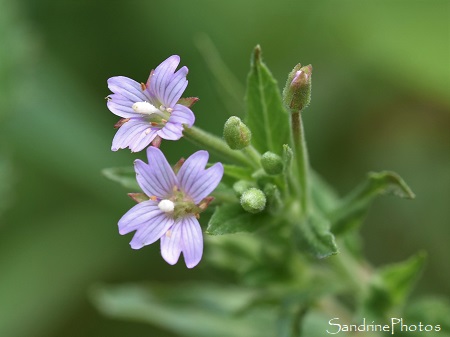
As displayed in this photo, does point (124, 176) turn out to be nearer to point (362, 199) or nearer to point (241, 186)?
point (241, 186)

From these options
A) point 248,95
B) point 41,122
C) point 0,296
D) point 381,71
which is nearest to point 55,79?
point 41,122

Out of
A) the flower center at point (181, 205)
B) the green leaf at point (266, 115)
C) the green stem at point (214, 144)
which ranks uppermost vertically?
the green leaf at point (266, 115)

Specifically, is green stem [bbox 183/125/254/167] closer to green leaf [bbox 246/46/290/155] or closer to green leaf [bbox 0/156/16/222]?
green leaf [bbox 246/46/290/155]

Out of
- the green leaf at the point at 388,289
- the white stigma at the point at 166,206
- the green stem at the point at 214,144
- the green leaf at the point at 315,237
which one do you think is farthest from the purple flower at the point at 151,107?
the green leaf at the point at 388,289

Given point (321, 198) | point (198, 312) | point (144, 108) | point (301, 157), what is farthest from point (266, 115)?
point (198, 312)

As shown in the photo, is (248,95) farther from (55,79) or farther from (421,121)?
(55,79)

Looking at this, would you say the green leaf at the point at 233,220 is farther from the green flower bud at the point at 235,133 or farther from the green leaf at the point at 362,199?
the green leaf at the point at 362,199

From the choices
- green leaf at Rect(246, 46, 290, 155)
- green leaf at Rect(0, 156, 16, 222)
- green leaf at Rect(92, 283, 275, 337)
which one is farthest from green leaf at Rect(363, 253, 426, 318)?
green leaf at Rect(0, 156, 16, 222)
